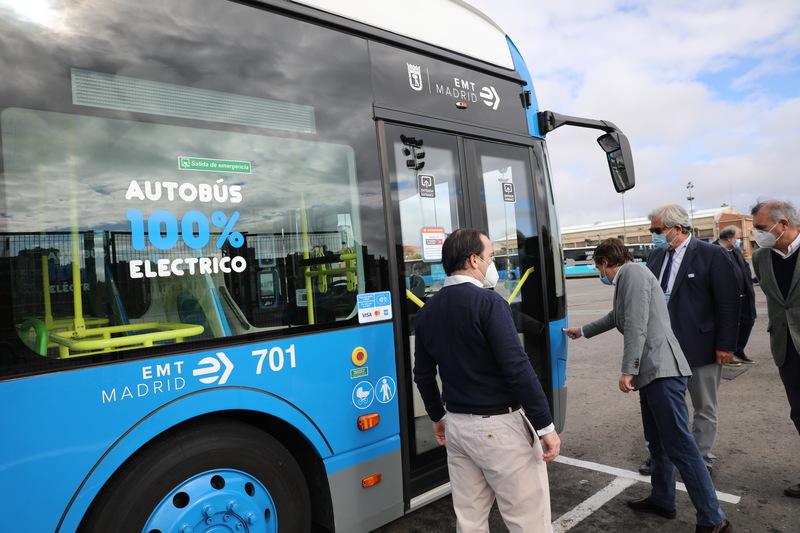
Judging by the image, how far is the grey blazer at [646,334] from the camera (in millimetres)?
3213

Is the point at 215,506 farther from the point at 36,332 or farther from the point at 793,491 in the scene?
the point at 793,491

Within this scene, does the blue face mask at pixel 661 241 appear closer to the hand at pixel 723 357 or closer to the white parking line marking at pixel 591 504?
the hand at pixel 723 357

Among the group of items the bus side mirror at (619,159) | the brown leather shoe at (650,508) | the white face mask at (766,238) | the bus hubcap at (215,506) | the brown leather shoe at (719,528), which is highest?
the bus side mirror at (619,159)

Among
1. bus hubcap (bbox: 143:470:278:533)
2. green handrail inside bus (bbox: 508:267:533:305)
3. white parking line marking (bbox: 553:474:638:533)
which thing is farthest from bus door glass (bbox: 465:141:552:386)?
bus hubcap (bbox: 143:470:278:533)

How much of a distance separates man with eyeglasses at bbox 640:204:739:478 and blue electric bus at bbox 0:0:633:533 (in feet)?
5.48

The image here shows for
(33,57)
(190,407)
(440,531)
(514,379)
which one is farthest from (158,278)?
(440,531)

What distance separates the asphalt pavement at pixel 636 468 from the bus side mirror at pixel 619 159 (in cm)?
238

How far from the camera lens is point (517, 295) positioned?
400cm

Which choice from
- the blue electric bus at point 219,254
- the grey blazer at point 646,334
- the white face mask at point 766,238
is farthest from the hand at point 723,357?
the blue electric bus at point 219,254

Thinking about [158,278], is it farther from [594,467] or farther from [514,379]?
[594,467]

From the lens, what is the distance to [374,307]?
2.97m

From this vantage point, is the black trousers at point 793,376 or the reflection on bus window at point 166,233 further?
the black trousers at point 793,376

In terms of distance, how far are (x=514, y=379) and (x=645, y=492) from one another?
2321 millimetres

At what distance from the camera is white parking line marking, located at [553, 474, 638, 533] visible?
3.42 meters
